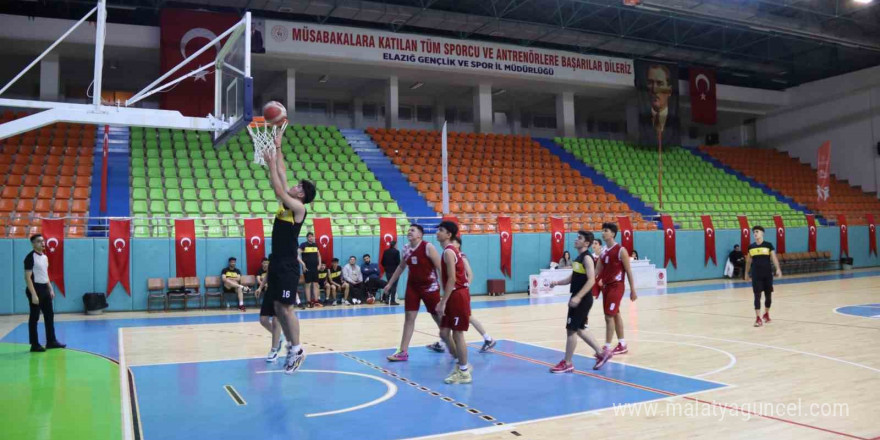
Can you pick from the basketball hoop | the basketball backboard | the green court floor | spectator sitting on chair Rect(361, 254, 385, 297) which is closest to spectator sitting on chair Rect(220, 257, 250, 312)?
spectator sitting on chair Rect(361, 254, 385, 297)

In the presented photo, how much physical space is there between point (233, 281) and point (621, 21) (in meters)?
17.9

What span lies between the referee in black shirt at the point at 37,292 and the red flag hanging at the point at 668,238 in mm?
18577

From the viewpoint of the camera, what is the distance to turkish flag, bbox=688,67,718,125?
102ft

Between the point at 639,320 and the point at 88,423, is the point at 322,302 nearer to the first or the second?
the point at 639,320

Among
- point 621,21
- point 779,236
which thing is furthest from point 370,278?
point 779,236

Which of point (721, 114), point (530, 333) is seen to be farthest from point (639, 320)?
point (721, 114)

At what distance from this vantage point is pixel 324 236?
17.3 meters

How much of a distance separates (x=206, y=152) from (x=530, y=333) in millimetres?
14332

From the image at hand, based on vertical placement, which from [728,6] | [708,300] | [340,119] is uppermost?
[728,6]

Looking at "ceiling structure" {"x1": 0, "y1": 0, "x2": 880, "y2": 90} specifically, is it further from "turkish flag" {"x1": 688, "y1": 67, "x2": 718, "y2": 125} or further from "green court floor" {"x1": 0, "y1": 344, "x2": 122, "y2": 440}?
"green court floor" {"x1": 0, "y1": 344, "x2": 122, "y2": 440}

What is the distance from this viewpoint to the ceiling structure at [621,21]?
22.4 meters

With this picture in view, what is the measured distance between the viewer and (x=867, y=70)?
104 feet

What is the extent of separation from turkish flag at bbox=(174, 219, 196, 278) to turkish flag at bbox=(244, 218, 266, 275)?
1.27 m

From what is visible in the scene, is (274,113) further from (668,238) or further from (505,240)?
(668,238)
